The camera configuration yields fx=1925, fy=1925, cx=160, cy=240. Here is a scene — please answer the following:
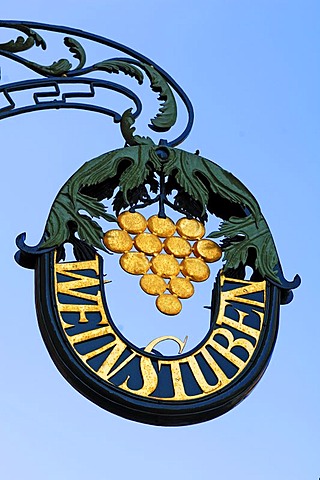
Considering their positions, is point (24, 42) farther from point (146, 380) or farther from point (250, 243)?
point (146, 380)

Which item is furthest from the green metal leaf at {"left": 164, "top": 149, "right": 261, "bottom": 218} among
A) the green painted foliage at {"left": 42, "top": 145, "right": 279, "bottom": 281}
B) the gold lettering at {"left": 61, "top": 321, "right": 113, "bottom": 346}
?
the gold lettering at {"left": 61, "top": 321, "right": 113, "bottom": 346}

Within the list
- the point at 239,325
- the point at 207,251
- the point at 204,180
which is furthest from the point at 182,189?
the point at 239,325

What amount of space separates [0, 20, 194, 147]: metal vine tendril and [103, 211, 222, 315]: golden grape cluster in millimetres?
434

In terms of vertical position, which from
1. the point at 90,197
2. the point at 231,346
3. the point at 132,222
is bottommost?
the point at 231,346

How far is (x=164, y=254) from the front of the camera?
8.40m

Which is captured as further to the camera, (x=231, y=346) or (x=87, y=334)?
(x=231, y=346)

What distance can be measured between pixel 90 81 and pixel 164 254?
84cm

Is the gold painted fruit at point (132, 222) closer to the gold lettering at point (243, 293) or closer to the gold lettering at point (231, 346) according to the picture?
the gold lettering at point (243, 293)

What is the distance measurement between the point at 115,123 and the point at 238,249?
2.62 ft

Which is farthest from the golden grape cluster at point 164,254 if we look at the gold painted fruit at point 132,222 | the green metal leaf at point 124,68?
the green metal leaf at point 124,68

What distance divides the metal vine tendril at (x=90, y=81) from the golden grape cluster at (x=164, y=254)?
17.1 inches

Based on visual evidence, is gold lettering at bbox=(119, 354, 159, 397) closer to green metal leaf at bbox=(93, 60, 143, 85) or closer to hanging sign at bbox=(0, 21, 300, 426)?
hanging sign at bbox=(0, 21, 300, 426)

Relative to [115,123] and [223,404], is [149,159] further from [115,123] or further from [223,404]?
[223,404]

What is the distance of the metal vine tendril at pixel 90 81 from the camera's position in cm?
841
